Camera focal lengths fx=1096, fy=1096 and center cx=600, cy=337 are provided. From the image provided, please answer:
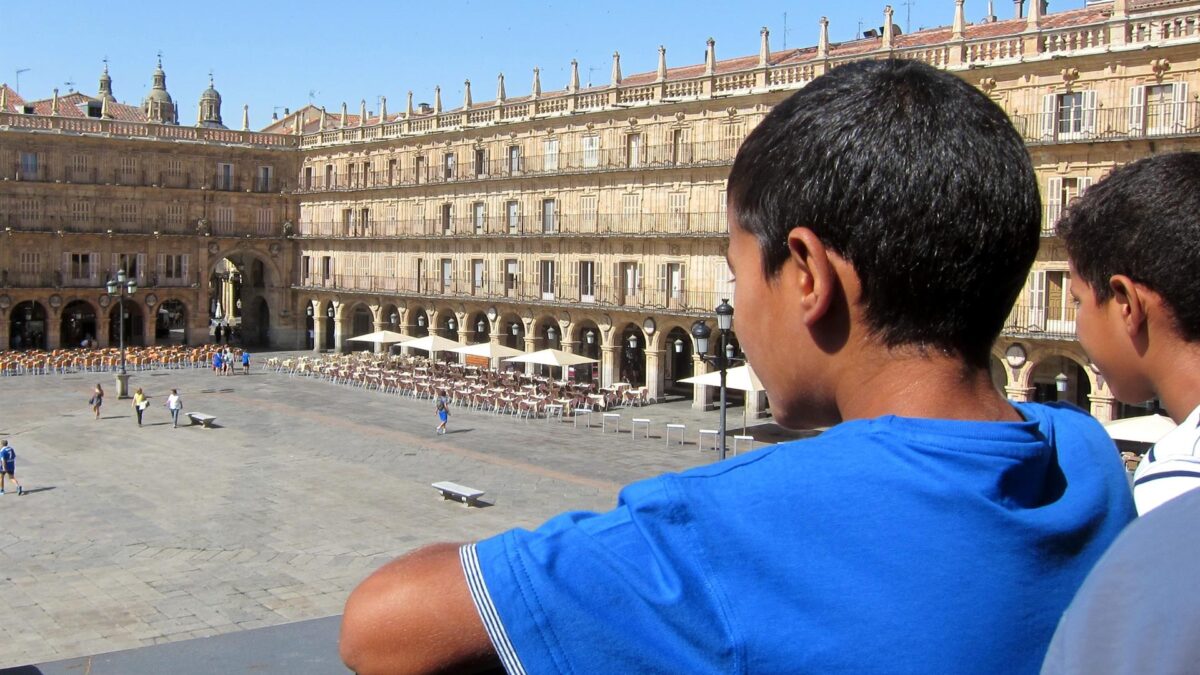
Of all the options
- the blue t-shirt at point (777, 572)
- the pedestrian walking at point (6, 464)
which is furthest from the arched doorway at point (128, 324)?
the blue t-shirt at point (777, 572)

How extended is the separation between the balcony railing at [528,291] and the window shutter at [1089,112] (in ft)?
36.9

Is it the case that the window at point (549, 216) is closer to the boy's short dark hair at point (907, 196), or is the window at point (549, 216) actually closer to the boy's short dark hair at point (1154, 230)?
the boy's short dark hair at point (1154, 230)

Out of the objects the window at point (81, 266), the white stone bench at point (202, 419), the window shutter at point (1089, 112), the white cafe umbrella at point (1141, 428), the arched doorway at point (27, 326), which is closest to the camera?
the white cafe umbrella at point (1141, 428)

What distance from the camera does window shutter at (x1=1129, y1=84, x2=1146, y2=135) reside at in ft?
83.1

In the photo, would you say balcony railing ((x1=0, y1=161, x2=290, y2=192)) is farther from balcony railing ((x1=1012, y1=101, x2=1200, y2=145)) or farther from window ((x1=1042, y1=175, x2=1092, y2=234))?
window ((x1=1042, y1=175, x2=1092, y2=234))

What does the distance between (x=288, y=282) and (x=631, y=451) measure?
3189 cm

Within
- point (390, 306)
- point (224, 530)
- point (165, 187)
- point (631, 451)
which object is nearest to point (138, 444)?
point (224, 530)

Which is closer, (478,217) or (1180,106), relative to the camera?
(1180,106)

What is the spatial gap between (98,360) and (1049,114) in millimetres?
35276

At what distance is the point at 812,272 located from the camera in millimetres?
1488

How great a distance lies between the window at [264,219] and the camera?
172ft

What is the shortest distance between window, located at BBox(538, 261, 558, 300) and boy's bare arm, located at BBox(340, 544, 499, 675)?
38309 millimetres

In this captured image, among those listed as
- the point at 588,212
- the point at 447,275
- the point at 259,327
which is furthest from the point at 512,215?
the point at 259,327

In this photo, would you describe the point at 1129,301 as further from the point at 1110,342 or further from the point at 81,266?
the point at 81,266
